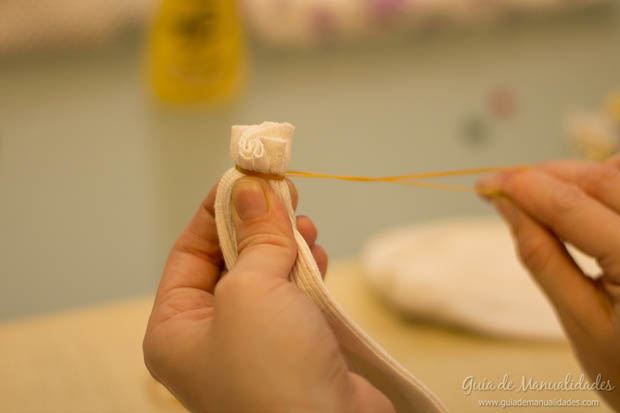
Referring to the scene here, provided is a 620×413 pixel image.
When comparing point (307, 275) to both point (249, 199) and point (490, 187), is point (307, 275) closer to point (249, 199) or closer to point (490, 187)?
point (249, 199)

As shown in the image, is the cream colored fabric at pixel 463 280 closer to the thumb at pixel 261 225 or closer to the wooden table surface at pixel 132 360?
the wooden table surface at pixel 132 360

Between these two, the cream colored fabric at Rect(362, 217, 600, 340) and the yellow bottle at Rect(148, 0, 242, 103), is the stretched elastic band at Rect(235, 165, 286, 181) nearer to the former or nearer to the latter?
the cream colored fabric at Rect(362, 217, 600, 340)

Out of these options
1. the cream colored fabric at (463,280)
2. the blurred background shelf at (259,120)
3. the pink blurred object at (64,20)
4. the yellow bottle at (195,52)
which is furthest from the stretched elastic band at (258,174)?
the pink blurred object at (64,20)

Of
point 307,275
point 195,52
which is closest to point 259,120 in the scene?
point 195,52

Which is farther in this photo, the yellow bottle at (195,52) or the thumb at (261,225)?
the yellow bottle at (195,52)

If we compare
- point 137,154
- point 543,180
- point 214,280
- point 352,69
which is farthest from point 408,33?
point 214,280

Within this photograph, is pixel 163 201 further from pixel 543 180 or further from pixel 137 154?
pixel 543 180

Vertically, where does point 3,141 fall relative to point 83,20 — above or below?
below

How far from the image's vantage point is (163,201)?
0.93 metres

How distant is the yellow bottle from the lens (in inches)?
38.4

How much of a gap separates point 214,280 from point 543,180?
13.8 inches

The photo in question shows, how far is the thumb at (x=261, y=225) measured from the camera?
421mm

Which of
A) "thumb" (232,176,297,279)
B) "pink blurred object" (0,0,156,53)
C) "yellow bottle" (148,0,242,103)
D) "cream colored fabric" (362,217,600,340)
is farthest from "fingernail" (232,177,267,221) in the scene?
"pink blurred object" (0,0,156,53)

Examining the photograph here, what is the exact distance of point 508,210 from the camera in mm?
639
